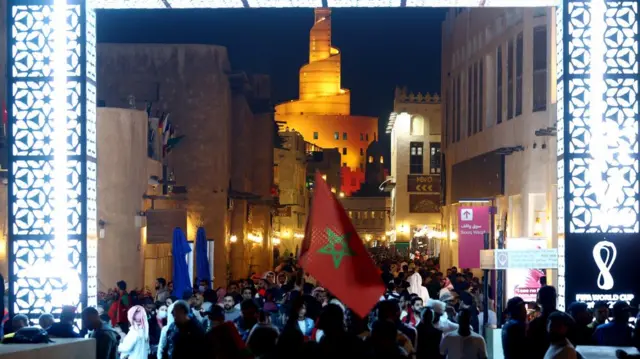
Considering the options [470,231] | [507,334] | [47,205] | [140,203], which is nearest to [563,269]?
[507,334]

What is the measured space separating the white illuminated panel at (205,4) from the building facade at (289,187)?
5017cm

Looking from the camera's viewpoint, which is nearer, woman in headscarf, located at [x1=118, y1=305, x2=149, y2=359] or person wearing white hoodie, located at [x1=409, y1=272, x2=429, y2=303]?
woman in headscarf, located at [x1=118, y1=305, x2=149, y2=359]

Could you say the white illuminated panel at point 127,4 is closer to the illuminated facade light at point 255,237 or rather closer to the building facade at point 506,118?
the building facade at point 506,118

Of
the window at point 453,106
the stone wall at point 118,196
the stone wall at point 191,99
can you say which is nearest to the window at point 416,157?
the window at point 453,106

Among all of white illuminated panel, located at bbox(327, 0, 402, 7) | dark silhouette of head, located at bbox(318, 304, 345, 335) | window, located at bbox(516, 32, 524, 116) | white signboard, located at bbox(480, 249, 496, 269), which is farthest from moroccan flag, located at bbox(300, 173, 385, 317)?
window, located at bbox(516, 32, 524, 116)

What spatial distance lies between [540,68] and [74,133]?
1642cm

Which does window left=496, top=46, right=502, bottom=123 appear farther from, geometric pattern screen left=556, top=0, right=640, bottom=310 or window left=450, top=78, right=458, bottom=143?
geometric pattern screen left=556, top=0, right=640, bottom=310

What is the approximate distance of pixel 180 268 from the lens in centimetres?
2444

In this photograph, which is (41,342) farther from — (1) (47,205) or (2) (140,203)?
(2) (140,203)

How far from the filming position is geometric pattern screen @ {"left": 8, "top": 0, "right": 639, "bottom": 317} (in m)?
15.0

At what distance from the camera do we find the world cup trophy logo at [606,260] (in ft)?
49.8

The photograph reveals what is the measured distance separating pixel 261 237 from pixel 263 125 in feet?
15.7

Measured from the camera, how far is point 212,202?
39.9 metres

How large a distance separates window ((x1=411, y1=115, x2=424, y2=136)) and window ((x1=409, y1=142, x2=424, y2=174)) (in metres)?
0.69
